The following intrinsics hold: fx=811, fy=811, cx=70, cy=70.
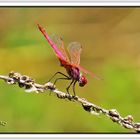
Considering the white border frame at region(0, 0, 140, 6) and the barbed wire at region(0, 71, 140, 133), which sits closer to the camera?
the barbed wire at region(0, 71, 140, 133)

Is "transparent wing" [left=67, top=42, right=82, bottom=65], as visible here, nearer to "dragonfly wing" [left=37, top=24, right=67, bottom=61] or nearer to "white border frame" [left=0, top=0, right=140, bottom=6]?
"dragonfly wing" [left=37, top=24, right=67, bottom=61]

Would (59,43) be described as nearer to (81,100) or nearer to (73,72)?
(73,72)

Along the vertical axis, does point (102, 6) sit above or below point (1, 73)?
above

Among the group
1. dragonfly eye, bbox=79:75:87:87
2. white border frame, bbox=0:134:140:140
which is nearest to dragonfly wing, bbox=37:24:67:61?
dragonfly eye, bbox=79:75:87:87

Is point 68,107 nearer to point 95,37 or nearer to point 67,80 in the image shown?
point 67,80

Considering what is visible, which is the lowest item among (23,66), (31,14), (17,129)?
(17,129)

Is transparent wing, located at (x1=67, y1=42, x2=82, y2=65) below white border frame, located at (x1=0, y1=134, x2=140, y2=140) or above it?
above

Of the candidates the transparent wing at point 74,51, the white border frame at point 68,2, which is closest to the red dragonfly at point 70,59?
the transparent wing at point 74,51

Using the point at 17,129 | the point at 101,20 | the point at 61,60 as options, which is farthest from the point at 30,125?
the point at 101,20
